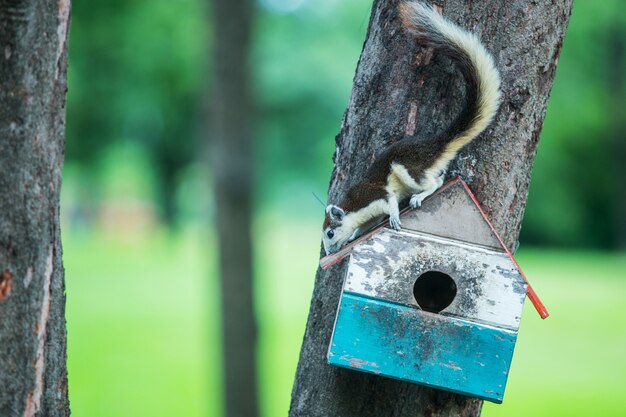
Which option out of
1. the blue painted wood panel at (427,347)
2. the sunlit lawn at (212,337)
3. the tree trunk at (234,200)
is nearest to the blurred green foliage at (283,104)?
the sunlit lawn at (212,337)

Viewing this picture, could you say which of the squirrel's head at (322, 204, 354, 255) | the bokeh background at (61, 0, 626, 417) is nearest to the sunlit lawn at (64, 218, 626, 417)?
the bokeh background at (61, 0, 626, 417)

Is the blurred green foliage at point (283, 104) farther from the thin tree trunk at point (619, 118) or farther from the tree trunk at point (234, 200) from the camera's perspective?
the tree trunk at point (234, 200)

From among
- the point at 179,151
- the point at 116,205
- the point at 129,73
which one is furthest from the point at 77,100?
the point at 116,205

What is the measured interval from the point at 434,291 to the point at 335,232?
477 mm

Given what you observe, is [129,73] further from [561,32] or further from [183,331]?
[561,32]

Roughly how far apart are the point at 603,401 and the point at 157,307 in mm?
6735

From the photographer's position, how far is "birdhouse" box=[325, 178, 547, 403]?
2531mm

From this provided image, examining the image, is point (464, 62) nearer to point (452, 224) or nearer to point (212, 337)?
point (452, 224)

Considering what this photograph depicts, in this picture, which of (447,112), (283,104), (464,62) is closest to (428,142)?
(447,112)

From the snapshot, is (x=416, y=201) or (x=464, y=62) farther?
(x=416, y=201)

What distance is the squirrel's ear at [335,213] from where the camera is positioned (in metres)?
2.75

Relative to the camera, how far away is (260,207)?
16.2 meters

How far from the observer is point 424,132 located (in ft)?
8.66

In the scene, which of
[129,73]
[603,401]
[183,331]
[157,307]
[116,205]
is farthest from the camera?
[116,205]
